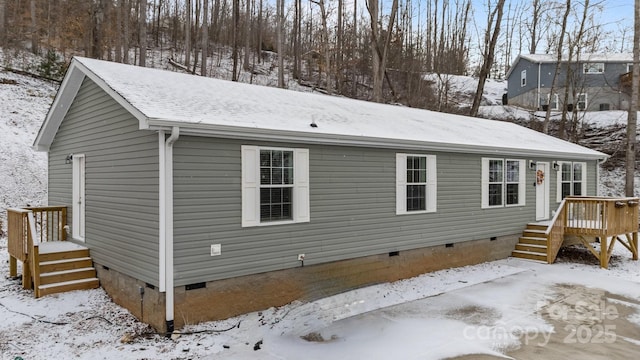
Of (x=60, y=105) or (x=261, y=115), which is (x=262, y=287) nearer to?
(x=261, y=115)

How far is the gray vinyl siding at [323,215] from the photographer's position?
6.17m

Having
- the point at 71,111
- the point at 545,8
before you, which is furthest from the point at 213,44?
the point at 71,111

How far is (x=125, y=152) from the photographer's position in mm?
6785

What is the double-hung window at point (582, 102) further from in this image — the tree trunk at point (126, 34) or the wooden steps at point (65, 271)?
the wooden steps at point (65, 271)

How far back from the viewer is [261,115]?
7422mm

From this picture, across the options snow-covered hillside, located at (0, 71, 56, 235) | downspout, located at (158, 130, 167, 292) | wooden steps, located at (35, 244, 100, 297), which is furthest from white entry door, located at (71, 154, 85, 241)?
snow-covered hillside, located at (0, 71, 56, 235)

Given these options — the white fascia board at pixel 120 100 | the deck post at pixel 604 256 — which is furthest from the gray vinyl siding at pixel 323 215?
the deck post at pixel 604 256

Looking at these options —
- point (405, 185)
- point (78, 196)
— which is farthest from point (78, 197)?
point (405, 185)

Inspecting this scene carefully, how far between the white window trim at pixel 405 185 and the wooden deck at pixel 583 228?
3566 mm

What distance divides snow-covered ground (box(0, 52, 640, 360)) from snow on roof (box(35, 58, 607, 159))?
2808mm

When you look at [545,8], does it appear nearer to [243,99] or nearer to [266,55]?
[266,55]

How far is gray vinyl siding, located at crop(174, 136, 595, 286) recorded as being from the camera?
6.17m

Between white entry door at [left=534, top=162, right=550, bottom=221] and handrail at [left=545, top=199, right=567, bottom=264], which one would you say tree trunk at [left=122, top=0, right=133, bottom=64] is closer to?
white entry door at [left=534, top=162, right=550, bottom=221]

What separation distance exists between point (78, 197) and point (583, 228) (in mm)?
11849
